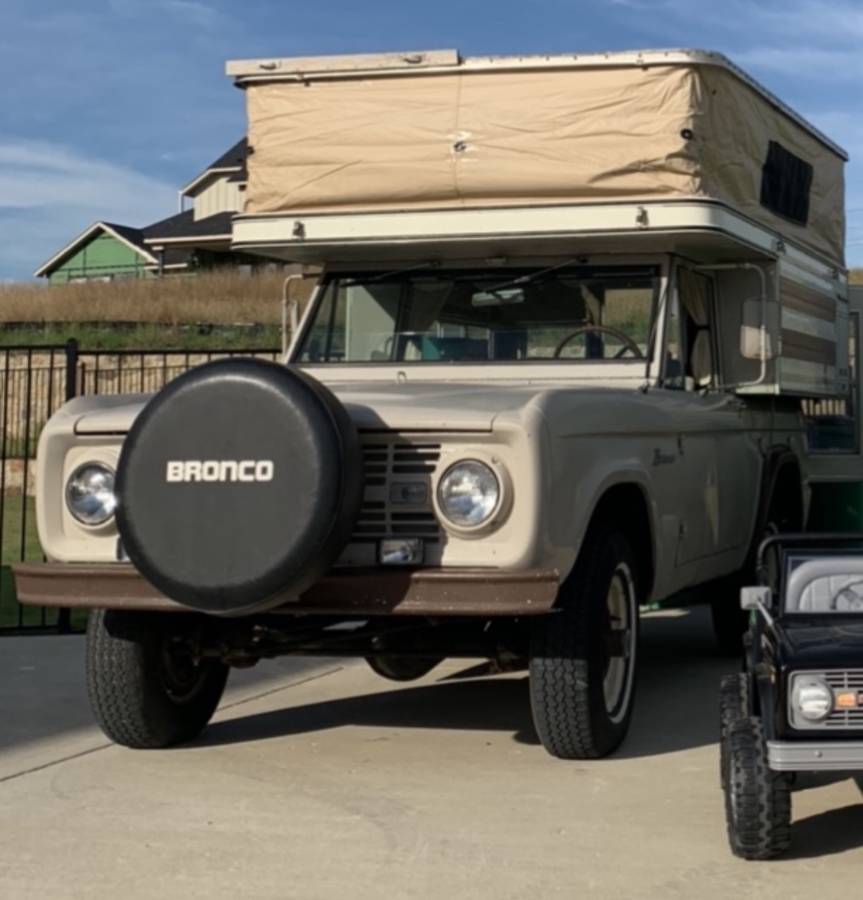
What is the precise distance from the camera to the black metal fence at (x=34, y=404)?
10625 mm

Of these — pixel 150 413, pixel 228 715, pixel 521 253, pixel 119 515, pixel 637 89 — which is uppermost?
pixel 637 89

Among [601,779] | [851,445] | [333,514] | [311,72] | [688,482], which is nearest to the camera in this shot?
[333,514]

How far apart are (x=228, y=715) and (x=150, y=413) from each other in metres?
2.35

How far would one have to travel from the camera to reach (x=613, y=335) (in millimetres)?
7715

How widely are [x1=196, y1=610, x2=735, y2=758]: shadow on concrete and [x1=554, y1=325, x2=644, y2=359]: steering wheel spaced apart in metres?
1.70

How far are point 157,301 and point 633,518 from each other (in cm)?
3467

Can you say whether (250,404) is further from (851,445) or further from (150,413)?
(851,445)

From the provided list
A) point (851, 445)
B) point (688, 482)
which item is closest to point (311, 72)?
point (688, 482)

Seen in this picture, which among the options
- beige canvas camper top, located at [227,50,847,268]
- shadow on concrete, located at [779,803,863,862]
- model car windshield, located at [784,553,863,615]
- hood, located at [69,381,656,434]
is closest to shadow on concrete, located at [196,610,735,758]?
shadow on concrete, located at [779,803,863,862]

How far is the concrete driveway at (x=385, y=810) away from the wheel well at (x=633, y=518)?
0.76 m

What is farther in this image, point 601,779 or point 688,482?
point 688,482

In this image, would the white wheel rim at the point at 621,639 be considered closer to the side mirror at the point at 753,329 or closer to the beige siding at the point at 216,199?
the side mirror at the point at 753,329

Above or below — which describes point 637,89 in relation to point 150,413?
above

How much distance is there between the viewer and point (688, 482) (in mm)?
7566
